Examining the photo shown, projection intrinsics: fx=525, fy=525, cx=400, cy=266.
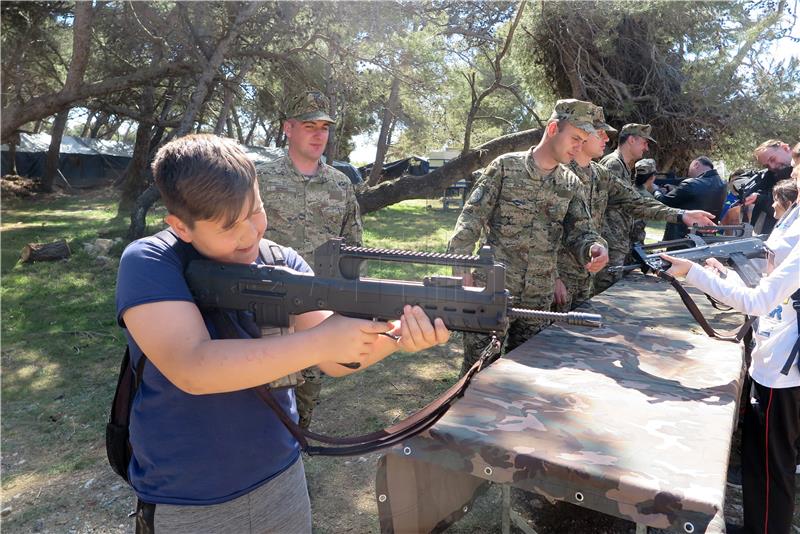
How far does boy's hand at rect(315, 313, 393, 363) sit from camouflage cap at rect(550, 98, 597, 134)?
2306 mm

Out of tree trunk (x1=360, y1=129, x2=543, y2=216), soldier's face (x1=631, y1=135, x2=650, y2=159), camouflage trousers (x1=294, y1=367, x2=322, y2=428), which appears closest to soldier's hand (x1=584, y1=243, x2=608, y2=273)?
camouflage trousers (x1=294, y1=367, x2=322, y2=428)

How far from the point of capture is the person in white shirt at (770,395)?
2.33 meters

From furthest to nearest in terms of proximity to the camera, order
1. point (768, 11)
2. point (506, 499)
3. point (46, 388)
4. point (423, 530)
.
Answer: point (768, 11), point (46, 388), point (506, 499), point (423, 530)

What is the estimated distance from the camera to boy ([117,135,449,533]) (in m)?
1.25

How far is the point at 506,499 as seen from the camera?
8.18 feet

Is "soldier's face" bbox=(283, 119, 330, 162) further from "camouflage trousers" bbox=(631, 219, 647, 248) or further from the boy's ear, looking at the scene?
"camouflage trousers" bbox=(631, 219, 647, 248)

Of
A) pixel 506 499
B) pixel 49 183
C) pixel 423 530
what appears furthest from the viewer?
pixel 49 183

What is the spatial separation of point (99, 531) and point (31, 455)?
1192 millimetres

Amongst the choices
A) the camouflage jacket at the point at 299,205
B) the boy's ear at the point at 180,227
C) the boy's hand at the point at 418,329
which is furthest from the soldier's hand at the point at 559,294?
the boy's ear at the point at 180,227

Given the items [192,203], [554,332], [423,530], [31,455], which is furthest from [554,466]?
[31,455]

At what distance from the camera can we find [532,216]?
3.45 m

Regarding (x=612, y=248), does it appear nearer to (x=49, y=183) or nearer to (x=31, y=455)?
(x=31, y=455)

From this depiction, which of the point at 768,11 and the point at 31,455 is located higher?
the point at 768,11

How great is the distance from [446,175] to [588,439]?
770 centimetres
